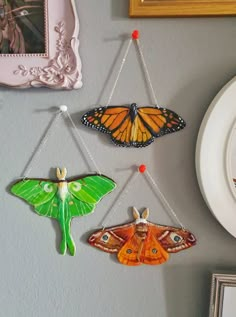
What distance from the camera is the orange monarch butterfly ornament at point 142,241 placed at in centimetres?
63

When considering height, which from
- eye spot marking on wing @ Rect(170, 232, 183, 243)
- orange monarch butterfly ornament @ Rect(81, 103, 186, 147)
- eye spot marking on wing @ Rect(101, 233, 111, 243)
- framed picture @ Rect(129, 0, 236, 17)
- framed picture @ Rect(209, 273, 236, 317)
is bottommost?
framed picture @ Rect(209, 273, 236, 317)

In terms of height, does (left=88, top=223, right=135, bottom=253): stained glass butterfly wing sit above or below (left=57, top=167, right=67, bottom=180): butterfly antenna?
below

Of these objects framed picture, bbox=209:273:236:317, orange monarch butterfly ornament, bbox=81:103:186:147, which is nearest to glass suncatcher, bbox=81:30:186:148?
orange monarch butterfly ornament, bbox=81:103:186:147

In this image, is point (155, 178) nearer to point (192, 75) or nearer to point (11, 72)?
point (192, 75)

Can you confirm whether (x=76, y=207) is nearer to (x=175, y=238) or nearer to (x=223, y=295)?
(x=175, y=238)

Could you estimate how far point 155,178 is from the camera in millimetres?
625

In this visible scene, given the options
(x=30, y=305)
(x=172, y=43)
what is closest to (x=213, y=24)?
(x=172, y=43)

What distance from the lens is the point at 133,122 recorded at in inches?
23.7

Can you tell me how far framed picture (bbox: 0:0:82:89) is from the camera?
1.95ft

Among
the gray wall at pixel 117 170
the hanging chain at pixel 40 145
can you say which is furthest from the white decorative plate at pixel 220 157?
the hanging chain at pixel 40 145

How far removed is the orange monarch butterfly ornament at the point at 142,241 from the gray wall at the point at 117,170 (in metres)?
0.02

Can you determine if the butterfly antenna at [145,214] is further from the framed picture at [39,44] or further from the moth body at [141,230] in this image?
the framed picture at [39,44]

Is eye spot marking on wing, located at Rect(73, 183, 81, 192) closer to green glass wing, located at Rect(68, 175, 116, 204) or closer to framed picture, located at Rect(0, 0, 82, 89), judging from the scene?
green glass wing, located at Rect(68, 175, 116, 204)

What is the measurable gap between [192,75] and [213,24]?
3.5 inches
